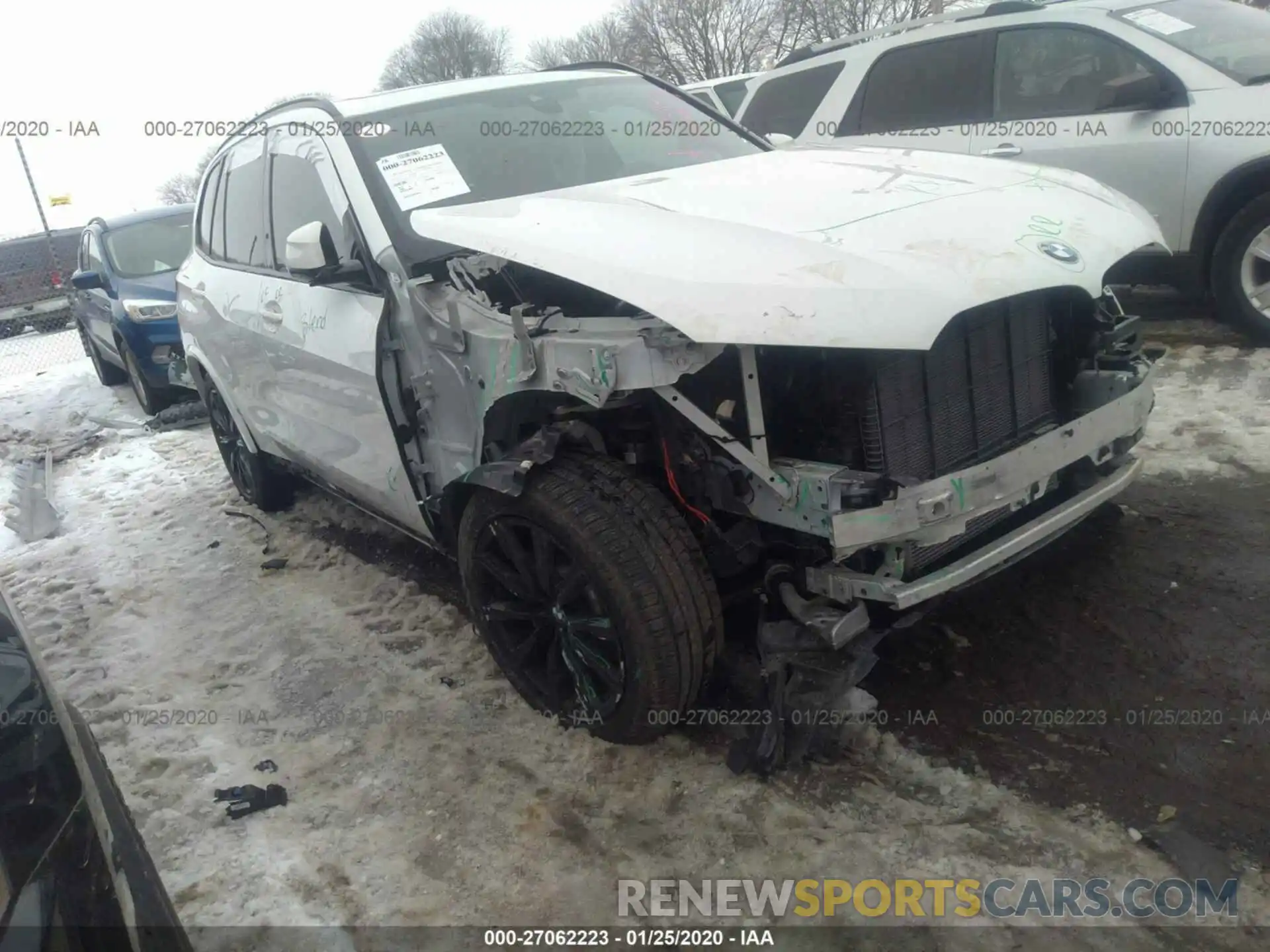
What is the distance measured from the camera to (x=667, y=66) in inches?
1545

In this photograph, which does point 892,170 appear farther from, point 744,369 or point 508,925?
point 508,925

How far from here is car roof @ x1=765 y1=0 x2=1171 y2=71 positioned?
5.39 meters

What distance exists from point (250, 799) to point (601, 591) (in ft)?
4.24

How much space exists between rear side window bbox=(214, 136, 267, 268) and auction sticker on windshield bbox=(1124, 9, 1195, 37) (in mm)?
4849

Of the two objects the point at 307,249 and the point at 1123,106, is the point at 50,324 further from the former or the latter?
the point at 1123,106

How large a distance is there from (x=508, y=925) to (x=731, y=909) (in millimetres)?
533

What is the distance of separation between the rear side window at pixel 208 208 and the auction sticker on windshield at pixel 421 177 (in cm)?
202

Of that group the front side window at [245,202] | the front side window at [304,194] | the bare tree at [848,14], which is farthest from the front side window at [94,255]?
the bare tree at [848,14]

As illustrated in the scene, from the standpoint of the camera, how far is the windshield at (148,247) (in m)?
8.13

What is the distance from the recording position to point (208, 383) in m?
5.16

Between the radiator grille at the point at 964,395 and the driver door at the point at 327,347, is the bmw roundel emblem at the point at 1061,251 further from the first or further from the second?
the driver door at the point at 327,347

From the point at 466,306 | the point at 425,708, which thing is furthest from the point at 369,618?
the point at 466,306

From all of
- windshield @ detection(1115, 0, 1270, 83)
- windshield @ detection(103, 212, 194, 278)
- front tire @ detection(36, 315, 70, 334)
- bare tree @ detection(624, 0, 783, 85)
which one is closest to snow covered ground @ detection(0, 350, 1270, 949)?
windshield @ detection(1115, 0, 1270, 83)

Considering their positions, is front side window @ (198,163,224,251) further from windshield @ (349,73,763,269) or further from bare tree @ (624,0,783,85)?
bare tree @ (624,0,783,85)
